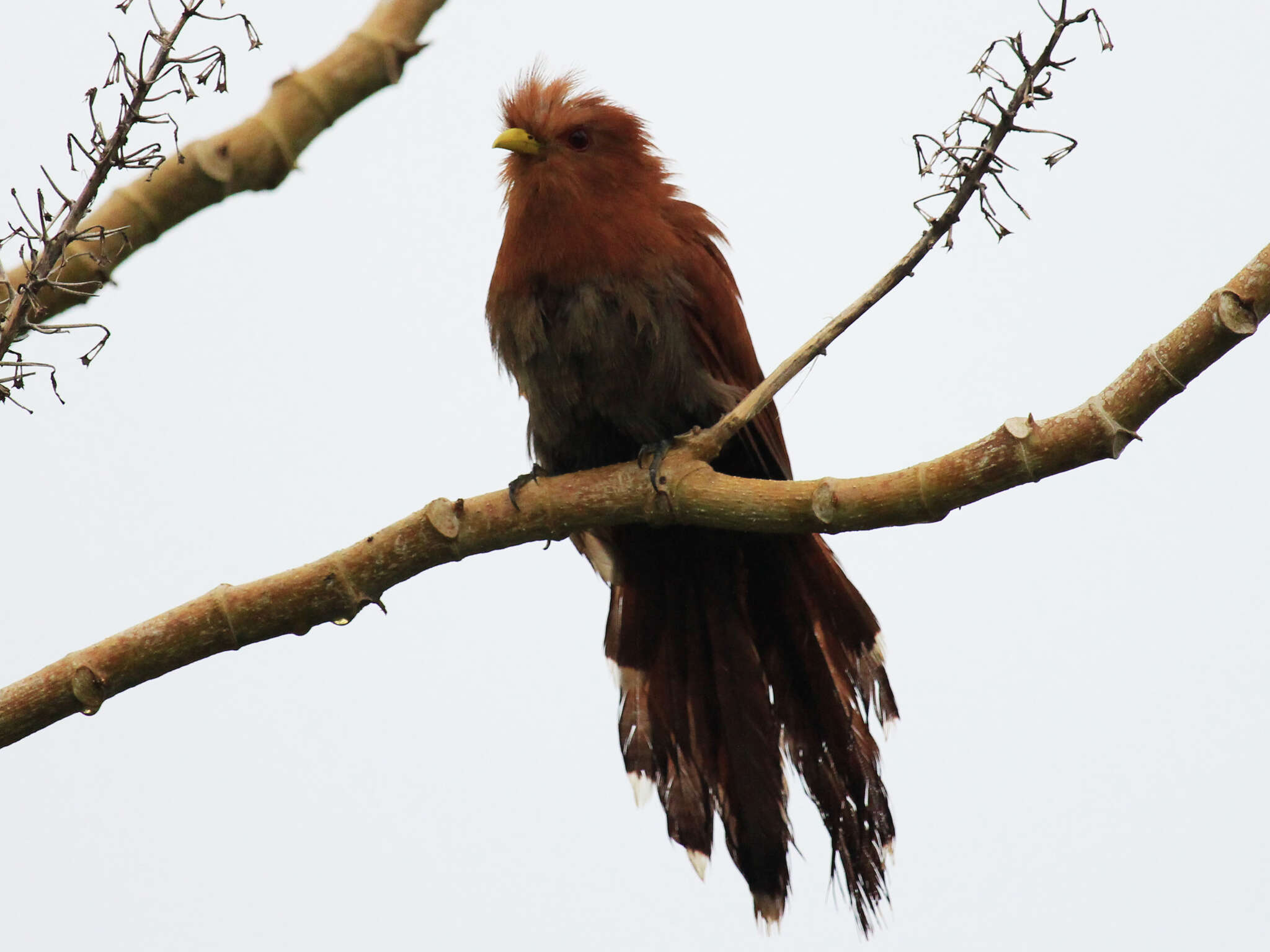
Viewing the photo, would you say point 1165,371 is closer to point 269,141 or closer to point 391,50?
point 391,50

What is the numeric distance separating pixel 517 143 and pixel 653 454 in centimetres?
106

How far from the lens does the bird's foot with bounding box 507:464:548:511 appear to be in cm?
295

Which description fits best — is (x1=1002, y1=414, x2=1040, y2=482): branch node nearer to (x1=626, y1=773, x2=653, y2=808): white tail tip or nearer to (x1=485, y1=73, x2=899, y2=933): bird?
(x1=485, y1=73, x2=899, y2=933): bird

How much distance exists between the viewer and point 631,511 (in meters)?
3.00

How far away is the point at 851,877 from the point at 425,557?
1451mm

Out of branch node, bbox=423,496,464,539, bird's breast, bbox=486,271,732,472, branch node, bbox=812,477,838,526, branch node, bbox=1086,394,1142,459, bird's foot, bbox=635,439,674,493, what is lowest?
branch node, bbox=1086,394,1142,459

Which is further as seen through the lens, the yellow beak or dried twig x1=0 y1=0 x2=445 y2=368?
the yellow beak

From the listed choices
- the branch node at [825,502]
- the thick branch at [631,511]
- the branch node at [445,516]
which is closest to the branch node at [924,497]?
the thick branch at [631,511]

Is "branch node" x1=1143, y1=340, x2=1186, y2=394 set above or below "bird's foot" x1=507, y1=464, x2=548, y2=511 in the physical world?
below

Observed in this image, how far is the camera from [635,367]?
3.56 metres

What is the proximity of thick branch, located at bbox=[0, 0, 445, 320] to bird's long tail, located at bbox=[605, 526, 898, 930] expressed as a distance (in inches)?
54.6

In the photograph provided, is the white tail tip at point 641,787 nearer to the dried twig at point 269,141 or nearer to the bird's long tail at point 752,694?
the bird's long tail at point 752,694

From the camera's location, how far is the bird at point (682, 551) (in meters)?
3.52

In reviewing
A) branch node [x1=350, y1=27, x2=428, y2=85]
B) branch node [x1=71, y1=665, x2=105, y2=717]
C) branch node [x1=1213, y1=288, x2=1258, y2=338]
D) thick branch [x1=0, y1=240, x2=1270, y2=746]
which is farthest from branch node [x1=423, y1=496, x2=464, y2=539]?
branch node [x1=1213, y1=288, x2=1258, y2=338]
